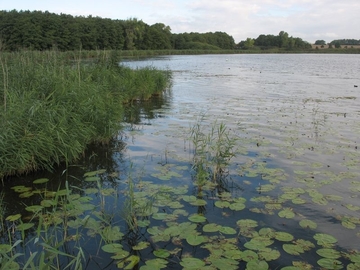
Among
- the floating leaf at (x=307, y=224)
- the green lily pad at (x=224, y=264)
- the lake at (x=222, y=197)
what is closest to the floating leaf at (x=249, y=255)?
the lake at (x=222, y=197)

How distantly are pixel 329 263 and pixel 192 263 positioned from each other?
1731mm

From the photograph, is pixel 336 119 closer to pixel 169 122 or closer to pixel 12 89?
pixel 169 122

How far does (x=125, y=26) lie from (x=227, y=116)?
10518 centimetres

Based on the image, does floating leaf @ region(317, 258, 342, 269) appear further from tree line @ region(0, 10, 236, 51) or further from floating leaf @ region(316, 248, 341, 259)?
tree line @ region(0, 10, 236, 51)

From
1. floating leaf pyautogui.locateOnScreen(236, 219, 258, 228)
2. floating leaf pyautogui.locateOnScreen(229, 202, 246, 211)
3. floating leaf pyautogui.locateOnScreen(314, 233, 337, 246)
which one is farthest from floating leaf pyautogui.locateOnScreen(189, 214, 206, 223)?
floating leaf pyautogui.locateOnScreen(314, 233, 337, 246)

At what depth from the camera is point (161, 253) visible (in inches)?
170

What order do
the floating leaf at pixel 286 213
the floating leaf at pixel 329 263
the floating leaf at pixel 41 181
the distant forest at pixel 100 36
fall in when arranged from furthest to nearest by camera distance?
the distant forest at pixel 100 36
the floating leaf at pixel 41 181
the floating leaf at pixel 286 213
the floating leaf at pixel 329 263

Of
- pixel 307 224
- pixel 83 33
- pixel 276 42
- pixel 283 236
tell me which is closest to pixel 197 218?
pixel 283 236

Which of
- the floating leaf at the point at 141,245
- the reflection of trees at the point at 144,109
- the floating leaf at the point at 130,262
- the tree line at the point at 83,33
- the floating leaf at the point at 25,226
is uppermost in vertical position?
the tree line at the point at 83,33

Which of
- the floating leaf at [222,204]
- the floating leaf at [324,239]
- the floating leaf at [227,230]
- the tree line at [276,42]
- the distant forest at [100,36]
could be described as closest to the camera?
the floating leaf at [324,239]

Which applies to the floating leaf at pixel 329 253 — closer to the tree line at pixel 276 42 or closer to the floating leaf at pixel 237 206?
the floating leaf at pixel 237 206

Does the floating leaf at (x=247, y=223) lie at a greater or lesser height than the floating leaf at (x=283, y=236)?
greater

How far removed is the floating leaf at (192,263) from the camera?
3.98 metres

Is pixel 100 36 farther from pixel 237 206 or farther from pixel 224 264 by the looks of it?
pixel 224 264
